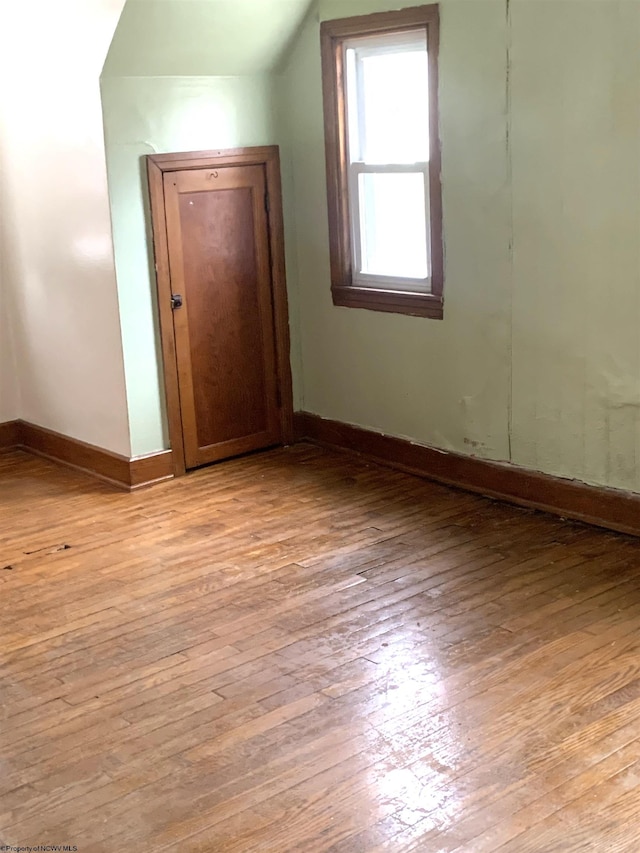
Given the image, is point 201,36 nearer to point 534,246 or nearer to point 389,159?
point 389,159

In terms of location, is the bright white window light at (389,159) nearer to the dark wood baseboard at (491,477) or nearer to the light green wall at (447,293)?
the light green wall at (447,293)

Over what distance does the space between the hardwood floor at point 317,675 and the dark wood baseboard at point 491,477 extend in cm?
10

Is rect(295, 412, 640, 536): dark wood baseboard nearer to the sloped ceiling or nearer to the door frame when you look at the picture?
the door frame

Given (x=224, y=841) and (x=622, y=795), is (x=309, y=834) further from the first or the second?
(x=622, y=795)

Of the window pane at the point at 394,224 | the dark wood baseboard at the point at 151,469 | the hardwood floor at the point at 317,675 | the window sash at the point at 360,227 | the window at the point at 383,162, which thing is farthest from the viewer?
the dark wood baseboard at the point at 151,469

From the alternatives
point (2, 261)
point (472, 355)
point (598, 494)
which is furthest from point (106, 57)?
point (598, 494)

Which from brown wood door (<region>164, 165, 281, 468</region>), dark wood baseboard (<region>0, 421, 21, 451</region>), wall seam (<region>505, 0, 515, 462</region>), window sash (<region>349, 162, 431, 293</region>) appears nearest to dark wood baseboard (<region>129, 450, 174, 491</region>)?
brown wood door (<region>164, 165, 281, 468</region>)

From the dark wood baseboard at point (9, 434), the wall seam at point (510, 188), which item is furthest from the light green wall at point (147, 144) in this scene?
the wall seam at point (510, 188)

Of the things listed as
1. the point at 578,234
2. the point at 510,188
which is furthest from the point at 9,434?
the point at 578,234

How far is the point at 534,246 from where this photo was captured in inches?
173

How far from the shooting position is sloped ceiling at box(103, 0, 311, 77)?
4555 mm

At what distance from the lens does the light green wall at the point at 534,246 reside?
4.06 metres

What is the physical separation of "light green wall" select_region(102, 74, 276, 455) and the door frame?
0.04 metres

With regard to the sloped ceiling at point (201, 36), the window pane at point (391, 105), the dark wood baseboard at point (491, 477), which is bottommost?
the dark wood baseboard at point (491, 477)
